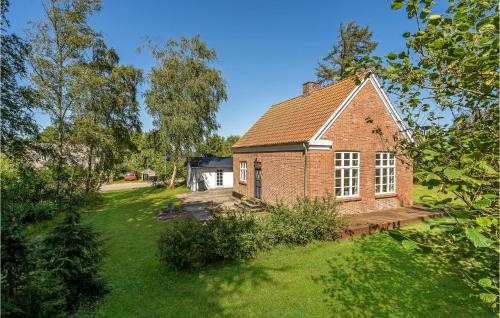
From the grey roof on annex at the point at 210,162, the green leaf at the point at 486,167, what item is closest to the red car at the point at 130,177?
the grey roof on annex at the point at 210,162

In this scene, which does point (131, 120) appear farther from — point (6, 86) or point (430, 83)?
point (430, 83)

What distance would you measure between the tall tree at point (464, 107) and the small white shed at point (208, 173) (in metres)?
23.5

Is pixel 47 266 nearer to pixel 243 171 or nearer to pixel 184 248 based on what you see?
pixel 184 248

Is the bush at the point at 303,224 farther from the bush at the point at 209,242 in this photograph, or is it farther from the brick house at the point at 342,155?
the brick house at the point at 342,155

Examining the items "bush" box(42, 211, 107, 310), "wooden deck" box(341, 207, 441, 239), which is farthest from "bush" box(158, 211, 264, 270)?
"wooden deck" box(341, 207, 441, 239)

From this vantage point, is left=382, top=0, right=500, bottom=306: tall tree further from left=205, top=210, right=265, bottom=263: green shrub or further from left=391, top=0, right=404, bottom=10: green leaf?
left=205, top=210, right=265, bottom=263: green shrub

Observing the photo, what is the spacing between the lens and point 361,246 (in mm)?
8617

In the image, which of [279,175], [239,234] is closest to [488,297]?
[239,234]

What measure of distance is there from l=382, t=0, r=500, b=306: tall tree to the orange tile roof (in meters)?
Result: 8.69

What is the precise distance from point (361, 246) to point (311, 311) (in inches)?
171

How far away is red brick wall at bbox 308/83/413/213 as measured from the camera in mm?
11406

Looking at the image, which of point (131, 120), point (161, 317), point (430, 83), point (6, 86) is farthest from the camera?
point (131, 120)

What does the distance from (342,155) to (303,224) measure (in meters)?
4.94

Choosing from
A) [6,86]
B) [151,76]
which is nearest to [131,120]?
[151,76]
